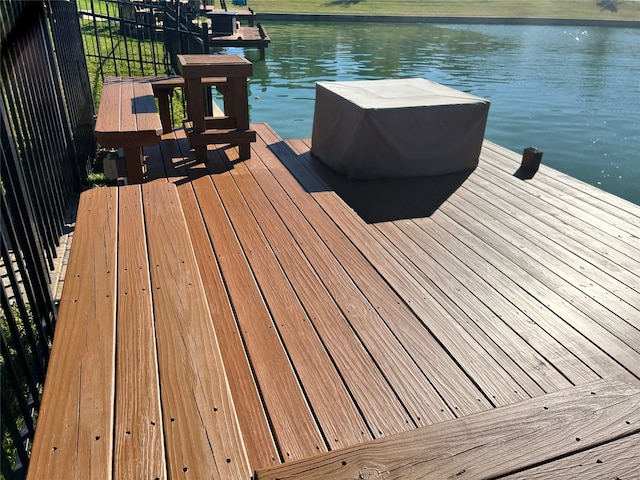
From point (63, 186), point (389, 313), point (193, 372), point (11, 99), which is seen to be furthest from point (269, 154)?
point (193, 372)

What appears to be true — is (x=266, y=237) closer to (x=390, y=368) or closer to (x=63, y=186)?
(x=390, y=368)

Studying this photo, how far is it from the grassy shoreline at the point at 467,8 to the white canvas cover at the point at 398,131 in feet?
80.2

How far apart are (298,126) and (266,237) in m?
6.87

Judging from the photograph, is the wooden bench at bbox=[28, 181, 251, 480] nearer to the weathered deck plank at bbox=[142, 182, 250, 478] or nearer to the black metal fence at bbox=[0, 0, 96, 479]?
the weathered deck plank at bbox=[142, 182, 250, 478]

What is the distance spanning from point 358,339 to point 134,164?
2.49 meters

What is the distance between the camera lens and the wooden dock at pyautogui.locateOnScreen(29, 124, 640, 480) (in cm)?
140

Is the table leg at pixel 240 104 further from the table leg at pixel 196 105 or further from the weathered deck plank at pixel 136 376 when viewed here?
the weathered deck plank at pixel 136 376

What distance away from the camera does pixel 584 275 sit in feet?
10.3

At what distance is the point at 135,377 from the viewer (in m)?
1.53

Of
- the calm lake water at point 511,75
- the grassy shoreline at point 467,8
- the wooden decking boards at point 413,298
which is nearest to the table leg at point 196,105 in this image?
the wooden decking boards at point 413,298

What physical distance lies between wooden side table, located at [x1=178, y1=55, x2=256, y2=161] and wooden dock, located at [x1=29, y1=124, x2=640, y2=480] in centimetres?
45

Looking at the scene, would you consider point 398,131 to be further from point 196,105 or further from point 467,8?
point 467,8

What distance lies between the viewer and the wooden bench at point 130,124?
343 cm

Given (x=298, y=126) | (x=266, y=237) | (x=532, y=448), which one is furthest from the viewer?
(x=298, y=126)
